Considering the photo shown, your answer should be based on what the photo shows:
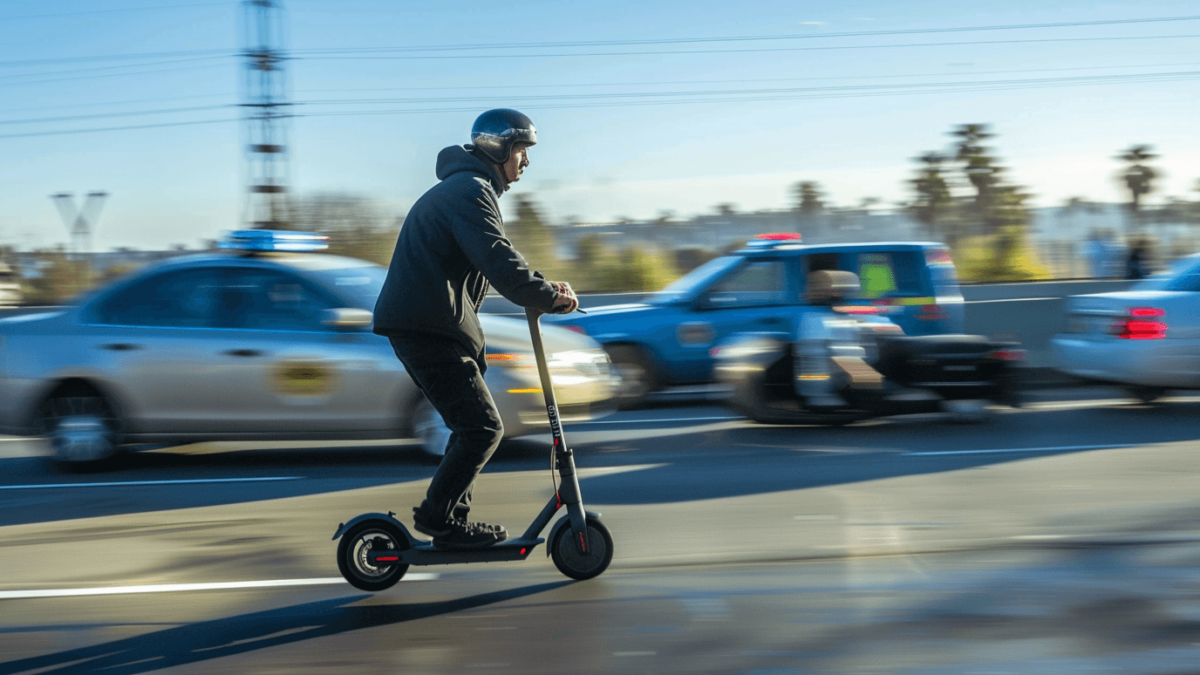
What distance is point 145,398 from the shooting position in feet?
27.1

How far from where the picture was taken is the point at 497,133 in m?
4.56

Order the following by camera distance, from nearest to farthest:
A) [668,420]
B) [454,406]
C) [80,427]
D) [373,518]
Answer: [454,406], [373,518], [80,427], [668,420]

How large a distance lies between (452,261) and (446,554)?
1121 mm

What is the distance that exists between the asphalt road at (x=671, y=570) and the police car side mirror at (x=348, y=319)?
38.0 inches

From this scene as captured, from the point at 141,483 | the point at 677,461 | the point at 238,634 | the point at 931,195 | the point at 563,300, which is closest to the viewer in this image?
the point at 238,634

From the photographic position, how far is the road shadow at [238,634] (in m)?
4.00

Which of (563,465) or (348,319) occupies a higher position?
(563,465)

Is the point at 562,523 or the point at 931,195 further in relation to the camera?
the point at 931,195

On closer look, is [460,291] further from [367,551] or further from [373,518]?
[367,551]

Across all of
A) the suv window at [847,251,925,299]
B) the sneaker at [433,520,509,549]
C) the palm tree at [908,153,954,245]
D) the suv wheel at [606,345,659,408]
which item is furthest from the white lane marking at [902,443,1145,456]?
the palm tree at [908,153,954,245]

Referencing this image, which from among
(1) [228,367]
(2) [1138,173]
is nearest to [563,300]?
(1) [228,367]

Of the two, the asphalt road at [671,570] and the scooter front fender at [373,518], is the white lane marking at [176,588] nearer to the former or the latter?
the asphalt road at [671,570]

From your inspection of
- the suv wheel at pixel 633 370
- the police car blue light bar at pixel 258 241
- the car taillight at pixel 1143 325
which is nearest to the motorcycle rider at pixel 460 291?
the police car blue light bar at pixel 258 241

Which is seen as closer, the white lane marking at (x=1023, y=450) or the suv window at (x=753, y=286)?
the white lane marking at (x=1023, y=450)
